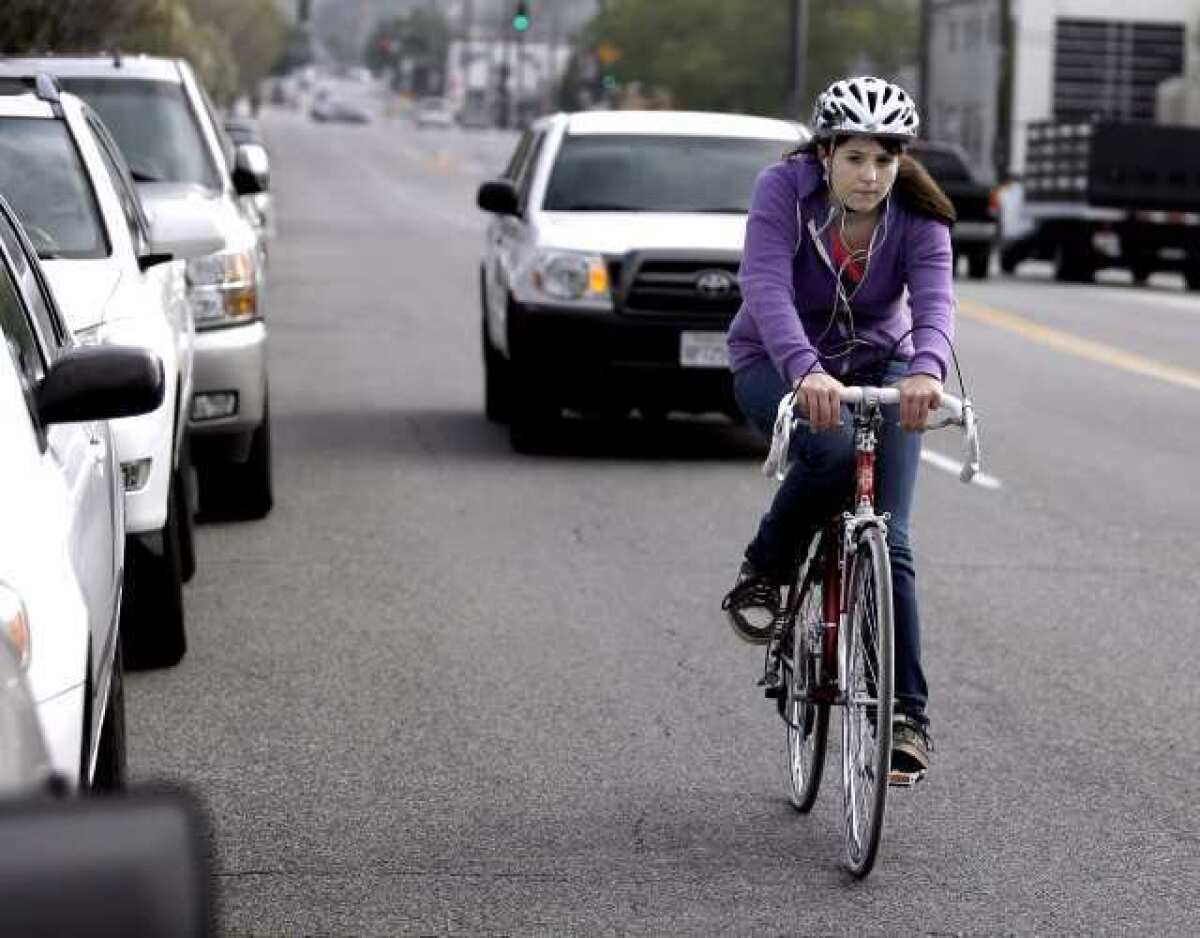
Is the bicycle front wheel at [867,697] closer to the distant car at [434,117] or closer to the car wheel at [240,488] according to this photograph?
the car wheel at [240,488]

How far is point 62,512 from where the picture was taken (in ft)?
14.4

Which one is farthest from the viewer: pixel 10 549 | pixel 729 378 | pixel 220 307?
pixel 729 378

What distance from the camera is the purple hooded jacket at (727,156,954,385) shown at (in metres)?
5.87

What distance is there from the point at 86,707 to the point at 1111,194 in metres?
35.7

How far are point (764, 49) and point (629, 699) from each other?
7929 centimetres

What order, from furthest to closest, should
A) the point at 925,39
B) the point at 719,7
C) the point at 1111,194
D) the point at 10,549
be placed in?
the point at 719,7 → the point at 925,39 → the point at 1111,194 → the point at 10,549

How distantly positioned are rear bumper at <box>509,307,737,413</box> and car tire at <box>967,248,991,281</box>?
25.6 m

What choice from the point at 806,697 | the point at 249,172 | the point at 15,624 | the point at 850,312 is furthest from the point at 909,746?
the point at 249,172

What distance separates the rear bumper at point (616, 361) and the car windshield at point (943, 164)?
26.7 meters

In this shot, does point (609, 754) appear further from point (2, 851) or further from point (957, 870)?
point (2, 851)

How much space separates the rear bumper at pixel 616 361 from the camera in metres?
13.8

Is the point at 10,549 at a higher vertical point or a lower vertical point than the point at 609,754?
higher

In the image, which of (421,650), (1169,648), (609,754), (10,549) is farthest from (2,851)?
(1169,648)

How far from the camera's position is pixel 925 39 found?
59.7 m
